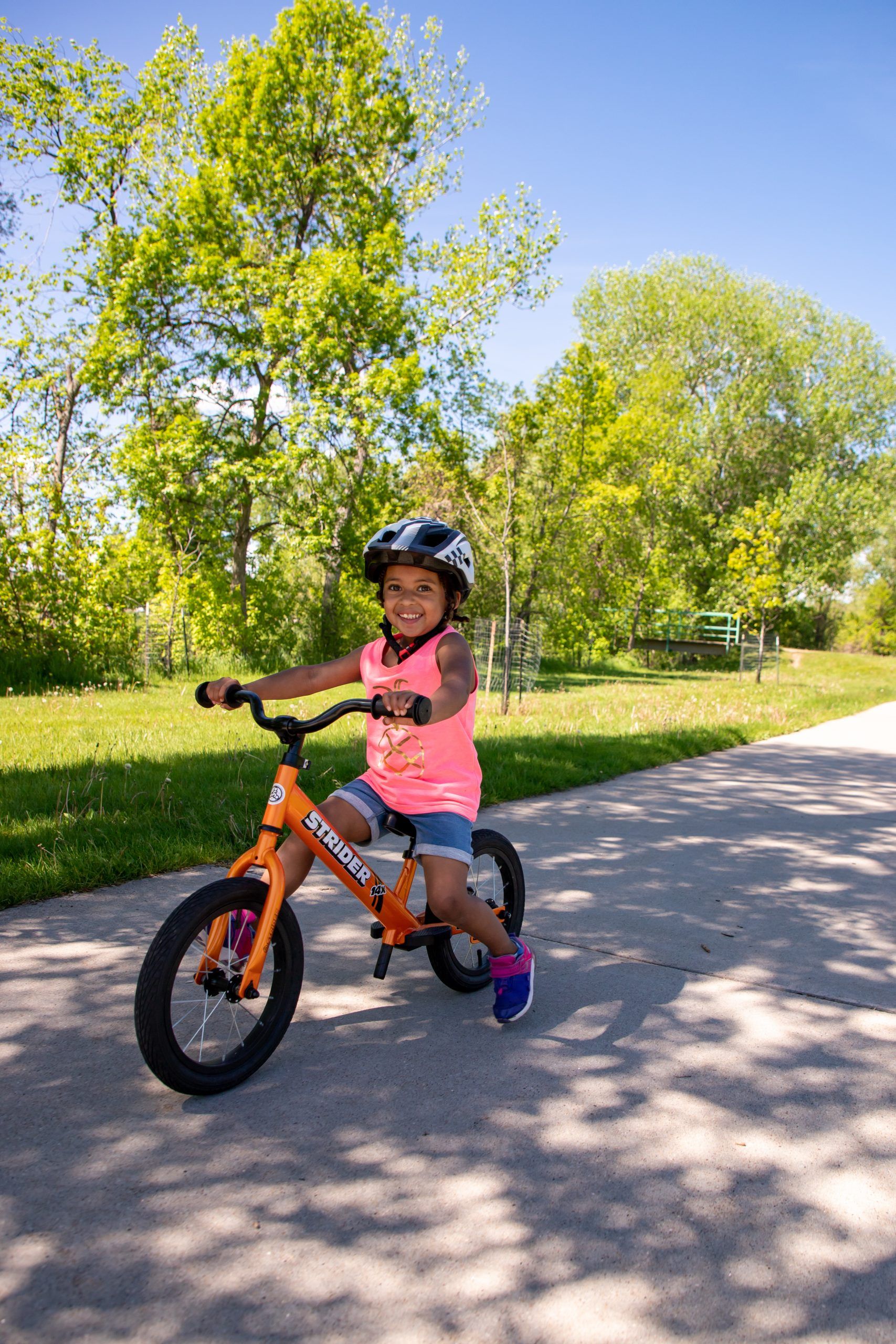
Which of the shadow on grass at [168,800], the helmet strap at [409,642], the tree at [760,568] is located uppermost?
the tree at [760,568]

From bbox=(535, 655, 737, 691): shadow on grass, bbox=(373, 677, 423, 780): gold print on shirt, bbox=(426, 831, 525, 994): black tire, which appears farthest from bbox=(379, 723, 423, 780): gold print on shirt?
bbox=(535, 655, 737, 691): shadow on grass

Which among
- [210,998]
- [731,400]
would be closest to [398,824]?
[210,998]

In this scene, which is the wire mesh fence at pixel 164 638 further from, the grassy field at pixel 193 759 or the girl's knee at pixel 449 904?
the girl's knee at pixel 449 904

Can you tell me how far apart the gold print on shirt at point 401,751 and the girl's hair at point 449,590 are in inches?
11.1

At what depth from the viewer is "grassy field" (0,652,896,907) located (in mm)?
5023

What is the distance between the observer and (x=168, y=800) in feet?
19.7

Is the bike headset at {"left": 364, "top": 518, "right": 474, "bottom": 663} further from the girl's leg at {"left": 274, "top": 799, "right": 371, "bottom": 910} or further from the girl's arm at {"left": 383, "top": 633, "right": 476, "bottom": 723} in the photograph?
the girl's leg at {"left": 274, "top": 799, "right": 371, "bottom": 910}

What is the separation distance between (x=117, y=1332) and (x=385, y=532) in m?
2.19

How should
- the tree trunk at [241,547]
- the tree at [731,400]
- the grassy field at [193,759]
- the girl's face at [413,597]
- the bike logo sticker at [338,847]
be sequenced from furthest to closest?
the tree at [731,400], the tree trunk at [241,547], the grassy field at [193,759], the girl's face at [413,597], the bike logo sticker at [338,847]

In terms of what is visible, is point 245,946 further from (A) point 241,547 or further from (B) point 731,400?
(B) point 731,400

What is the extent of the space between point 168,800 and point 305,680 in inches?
121

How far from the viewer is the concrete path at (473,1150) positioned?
1.96 m

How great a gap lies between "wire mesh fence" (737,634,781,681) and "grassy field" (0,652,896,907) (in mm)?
5967

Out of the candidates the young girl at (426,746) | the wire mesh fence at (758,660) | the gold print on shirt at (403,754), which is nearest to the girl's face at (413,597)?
the young girl at (426,746)
